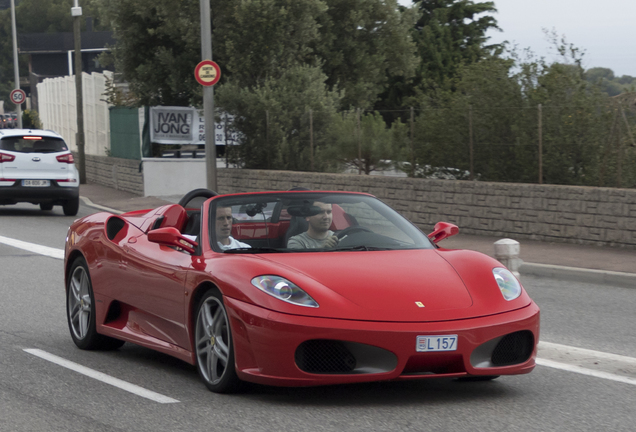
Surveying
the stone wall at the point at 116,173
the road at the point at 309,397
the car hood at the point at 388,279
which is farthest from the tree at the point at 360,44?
the car hood at the point at 388,279

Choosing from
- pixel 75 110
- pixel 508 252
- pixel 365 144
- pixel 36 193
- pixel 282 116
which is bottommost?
pixel 36 193

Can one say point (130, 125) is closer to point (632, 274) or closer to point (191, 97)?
point (191, 97)

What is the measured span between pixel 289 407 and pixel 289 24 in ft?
67.4

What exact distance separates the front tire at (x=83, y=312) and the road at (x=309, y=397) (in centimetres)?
9

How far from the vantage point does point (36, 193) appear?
2081 centimetres

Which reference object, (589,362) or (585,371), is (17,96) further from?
(585,371)

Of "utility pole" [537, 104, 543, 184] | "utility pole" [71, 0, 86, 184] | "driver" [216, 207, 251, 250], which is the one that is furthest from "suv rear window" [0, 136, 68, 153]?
"driver" [216, 207, 251, 250]

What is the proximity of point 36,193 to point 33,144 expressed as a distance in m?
1.11

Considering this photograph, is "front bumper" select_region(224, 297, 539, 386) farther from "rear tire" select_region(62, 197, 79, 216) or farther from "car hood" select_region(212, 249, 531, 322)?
"rear tire" select_region(62, 197, 79, 216)

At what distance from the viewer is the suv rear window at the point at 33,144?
822 inches

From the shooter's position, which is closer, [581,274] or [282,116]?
[581,274]

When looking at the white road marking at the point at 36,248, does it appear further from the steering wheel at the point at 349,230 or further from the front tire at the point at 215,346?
the front tire at the point at 215,346

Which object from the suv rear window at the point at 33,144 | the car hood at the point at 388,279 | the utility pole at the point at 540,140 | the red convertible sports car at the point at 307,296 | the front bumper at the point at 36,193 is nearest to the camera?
the red convertible sports car at the point at 307,296

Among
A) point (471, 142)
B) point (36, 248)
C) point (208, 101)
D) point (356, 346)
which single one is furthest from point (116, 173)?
point (356, 346)
